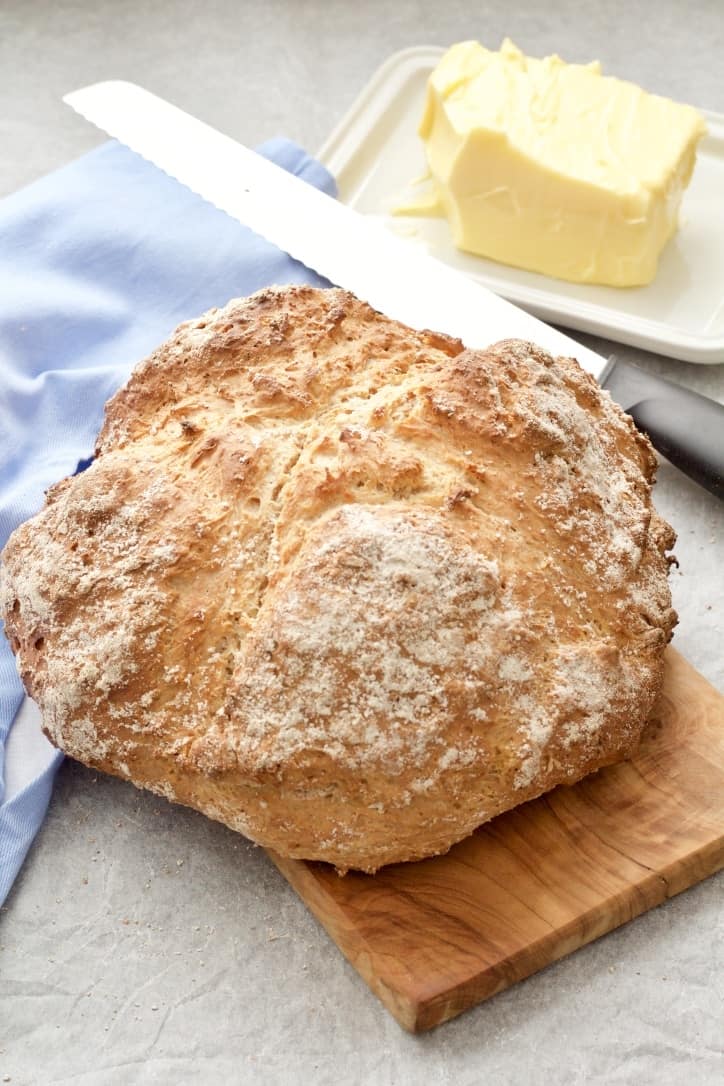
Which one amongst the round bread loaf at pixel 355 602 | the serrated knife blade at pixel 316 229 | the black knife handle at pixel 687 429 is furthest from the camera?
the serrated knife blade at pixel 316 229

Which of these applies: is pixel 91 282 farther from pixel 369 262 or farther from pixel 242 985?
pixel 242 985

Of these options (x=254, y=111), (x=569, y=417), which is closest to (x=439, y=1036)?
(x=569, y=417)

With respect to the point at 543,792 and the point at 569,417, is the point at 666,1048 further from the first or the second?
the point at 569,417

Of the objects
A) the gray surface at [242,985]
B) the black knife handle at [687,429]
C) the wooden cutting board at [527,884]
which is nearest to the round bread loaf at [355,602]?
the wooden cutting board at [527,884]

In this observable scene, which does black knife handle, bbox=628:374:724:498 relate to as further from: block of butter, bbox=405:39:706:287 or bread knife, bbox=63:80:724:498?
block of butter, bbox=405:39:706:287

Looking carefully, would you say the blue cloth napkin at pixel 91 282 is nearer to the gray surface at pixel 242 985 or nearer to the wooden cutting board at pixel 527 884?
the gray surface at pixel 242 985

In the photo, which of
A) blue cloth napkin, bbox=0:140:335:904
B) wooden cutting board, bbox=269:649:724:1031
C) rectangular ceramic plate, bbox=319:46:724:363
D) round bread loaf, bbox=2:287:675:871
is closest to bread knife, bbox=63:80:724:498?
blue cloth napkin, bbox=0:140:335:904

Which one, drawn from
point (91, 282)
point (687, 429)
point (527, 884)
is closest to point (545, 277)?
point (687, 429)
